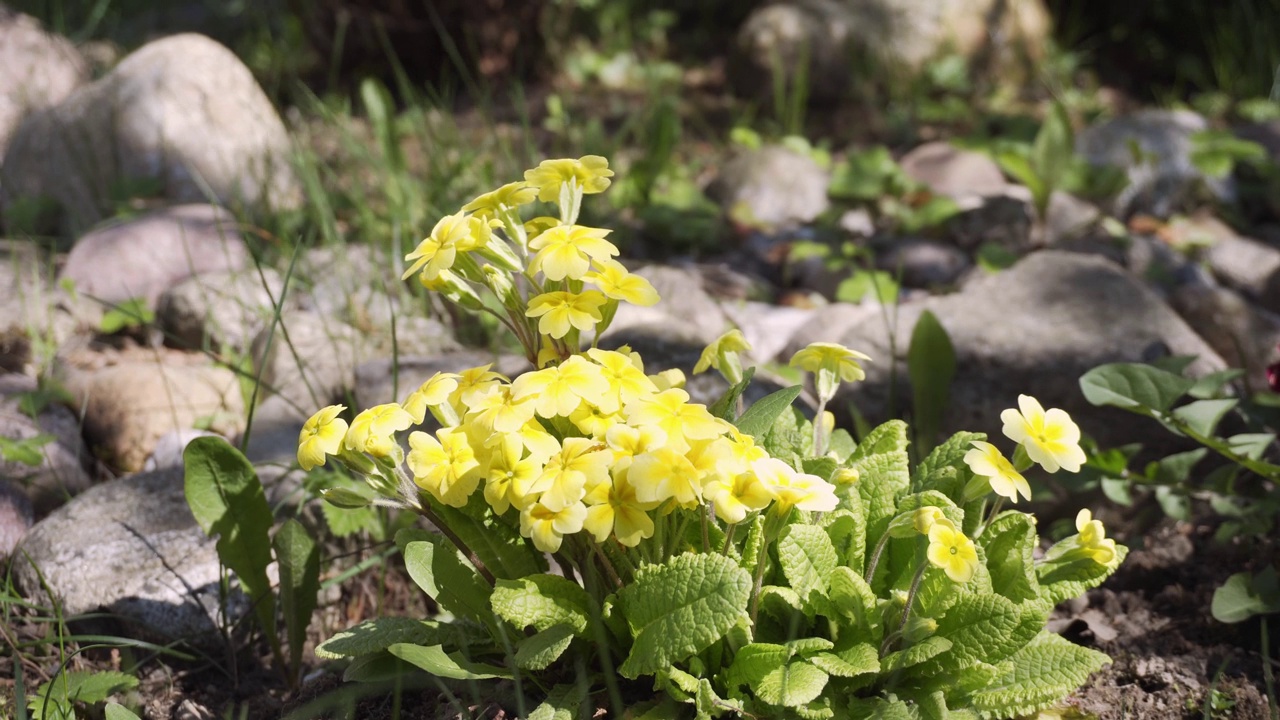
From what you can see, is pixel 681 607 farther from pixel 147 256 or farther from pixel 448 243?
pixel 147 256

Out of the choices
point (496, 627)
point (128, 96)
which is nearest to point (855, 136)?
point (128, 96)

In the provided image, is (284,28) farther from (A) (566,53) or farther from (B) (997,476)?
(B) (997,476)

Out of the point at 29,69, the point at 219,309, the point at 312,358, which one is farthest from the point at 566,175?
the point at 29,69

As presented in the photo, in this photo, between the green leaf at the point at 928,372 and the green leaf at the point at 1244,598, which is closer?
the green leaf at the point at 1244,598

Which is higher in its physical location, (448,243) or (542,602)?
(448,243)

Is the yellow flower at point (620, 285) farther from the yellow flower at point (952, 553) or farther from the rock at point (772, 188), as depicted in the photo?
the rock at point (772, 188)

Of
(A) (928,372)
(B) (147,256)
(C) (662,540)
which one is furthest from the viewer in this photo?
(B) (147,256)

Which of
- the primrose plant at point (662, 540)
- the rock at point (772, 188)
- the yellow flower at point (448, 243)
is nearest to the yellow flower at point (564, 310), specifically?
the primrose plant at point (662, 540)

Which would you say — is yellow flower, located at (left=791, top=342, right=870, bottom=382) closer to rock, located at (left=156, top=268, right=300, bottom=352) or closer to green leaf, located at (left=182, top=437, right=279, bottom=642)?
green leaf, located at (left=182, top=437, right=279, bottom=642)
